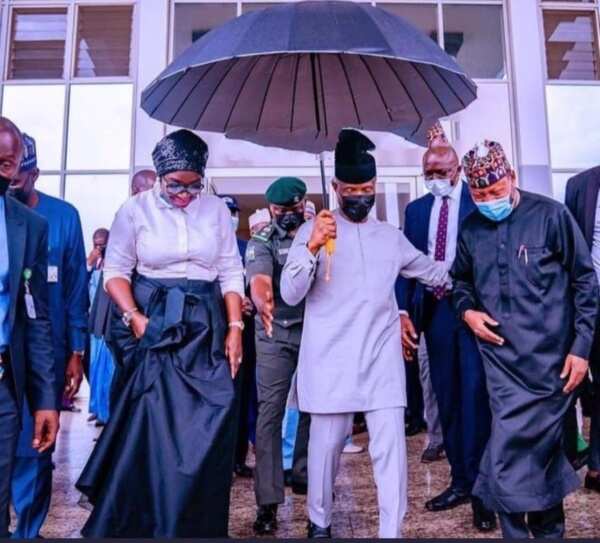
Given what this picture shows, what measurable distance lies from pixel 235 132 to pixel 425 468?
2445 millimetres

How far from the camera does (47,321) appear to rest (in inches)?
80.7

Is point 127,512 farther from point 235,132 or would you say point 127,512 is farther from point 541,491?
point 235,132

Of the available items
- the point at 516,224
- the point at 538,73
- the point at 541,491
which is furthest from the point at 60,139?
the point at 541,491

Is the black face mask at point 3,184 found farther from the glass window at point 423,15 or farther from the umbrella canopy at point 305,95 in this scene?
the glass window at point 423,15

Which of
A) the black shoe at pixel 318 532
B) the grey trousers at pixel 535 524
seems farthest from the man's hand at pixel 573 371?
the black shoe at pixel 318 532

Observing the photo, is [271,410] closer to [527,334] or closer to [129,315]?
[129,315]

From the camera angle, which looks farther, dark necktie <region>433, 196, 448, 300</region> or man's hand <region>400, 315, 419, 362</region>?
dark necktie <region>433, 196, 448, 300</region>

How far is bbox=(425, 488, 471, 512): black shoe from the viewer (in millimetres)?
3102

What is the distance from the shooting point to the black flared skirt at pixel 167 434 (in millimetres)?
2219

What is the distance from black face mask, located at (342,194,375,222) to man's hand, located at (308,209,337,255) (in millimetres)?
238

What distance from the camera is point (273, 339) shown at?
3215 mm

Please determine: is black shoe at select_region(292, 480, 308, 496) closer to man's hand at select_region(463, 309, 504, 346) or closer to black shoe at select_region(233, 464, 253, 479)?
black shoe at select_region(233, 464, 253, 479)

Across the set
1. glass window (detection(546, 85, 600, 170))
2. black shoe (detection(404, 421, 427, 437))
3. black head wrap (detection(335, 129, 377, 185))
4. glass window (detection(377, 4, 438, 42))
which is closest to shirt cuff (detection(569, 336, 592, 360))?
black head wrap (detection(335, 129, 377, 185))

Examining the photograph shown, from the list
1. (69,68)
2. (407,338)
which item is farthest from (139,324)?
(69,68)
